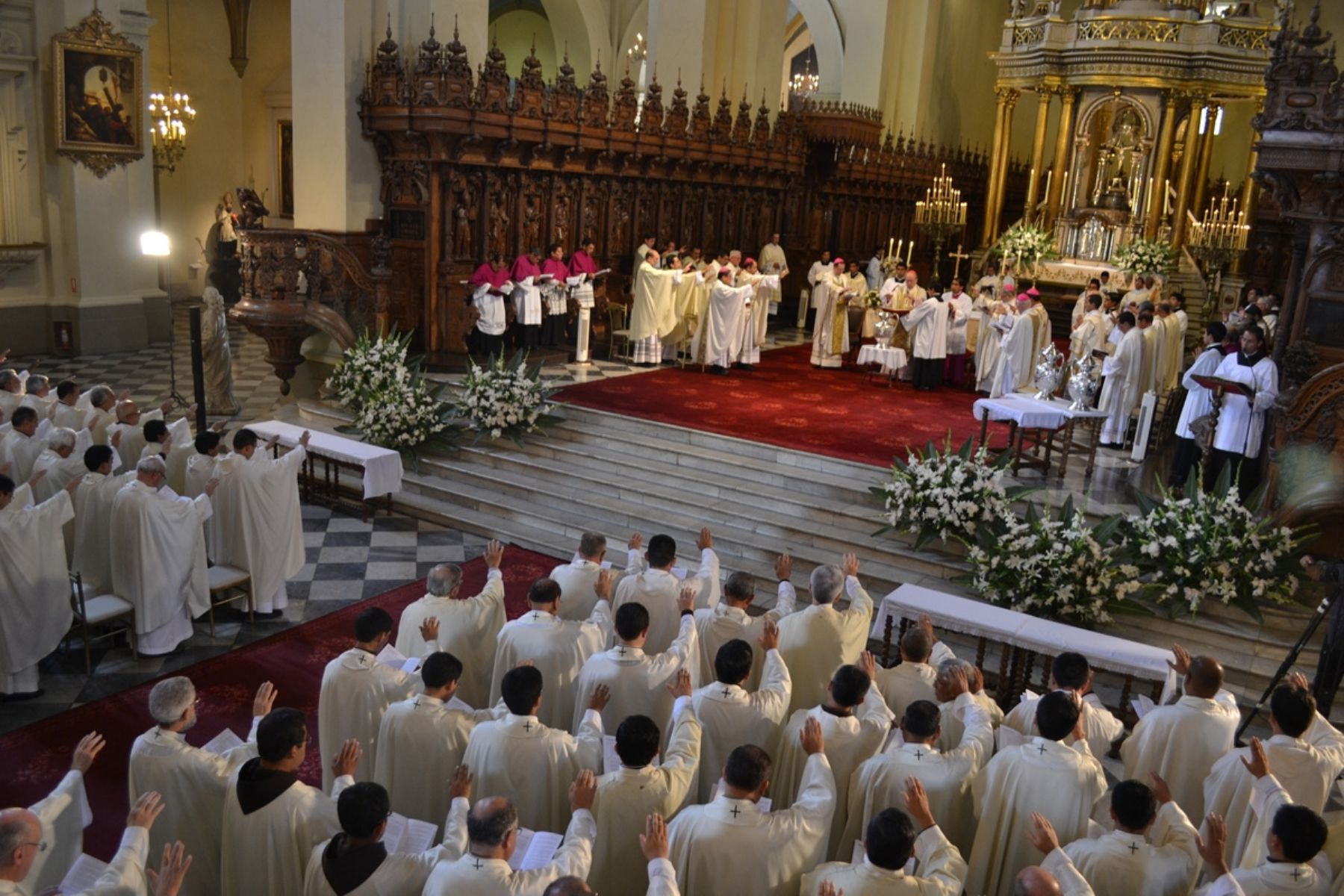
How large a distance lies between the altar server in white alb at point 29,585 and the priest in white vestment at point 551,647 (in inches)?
131

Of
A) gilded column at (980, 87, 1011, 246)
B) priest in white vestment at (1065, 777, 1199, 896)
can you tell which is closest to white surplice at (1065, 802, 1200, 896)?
priest in white vestment at (1065, 777, 1199, 896)

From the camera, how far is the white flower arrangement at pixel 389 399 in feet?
39.9

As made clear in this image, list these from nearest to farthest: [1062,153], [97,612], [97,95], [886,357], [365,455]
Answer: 1. [97,612]
2. [365,455]
3. [886,357]
4. [97,95]
5. [1062,153]

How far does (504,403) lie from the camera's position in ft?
40.3

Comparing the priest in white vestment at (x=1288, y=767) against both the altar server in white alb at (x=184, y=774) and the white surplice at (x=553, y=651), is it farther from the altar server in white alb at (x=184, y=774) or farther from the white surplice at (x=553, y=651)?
the altar server in white alb at (x=184, y=774)

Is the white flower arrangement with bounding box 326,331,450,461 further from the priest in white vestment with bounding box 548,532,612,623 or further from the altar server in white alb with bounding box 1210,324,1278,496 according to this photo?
the altar server in white alb with bounding box 1210,324,1278,496

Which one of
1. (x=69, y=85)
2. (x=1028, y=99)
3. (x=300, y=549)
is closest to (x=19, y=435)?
(x=300, y=549)

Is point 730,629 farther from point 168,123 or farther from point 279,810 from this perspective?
point 168,123

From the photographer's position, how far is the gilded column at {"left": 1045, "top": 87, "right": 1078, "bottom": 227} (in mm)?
22250

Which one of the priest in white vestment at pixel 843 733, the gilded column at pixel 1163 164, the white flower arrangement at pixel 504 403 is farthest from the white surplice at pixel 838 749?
the gilded column at pixel 1163 164

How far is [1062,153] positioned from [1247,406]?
47.6 ft

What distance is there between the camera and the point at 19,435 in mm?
8797

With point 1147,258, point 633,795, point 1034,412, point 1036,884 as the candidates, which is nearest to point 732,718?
point 633,795

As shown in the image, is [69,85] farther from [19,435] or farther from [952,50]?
[952,50]
